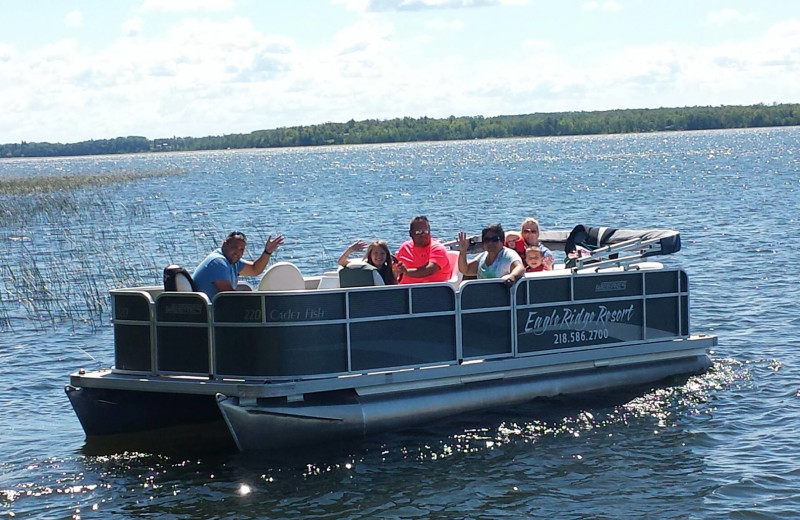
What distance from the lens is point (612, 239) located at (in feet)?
42.9

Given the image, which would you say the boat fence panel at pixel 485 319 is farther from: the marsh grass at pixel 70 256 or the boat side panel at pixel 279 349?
the marsh grass at pixel 70 256

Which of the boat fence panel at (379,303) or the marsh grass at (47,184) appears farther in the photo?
the marsh grass at (47,184)

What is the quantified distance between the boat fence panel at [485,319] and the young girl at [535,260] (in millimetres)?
1188

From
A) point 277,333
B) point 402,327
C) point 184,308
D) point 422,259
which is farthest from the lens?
point 422,259

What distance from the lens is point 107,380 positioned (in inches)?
397

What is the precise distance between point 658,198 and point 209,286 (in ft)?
118

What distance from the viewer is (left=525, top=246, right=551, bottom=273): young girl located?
38.5ft

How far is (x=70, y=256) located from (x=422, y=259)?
16.1m

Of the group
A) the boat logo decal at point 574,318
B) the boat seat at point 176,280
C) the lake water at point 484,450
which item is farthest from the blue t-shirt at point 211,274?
the boat logo decal at point 574,318

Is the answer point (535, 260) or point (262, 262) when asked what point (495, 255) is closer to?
point (535, 260)

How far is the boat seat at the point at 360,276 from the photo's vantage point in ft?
34.1

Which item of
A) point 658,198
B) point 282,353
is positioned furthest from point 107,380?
point 658,198

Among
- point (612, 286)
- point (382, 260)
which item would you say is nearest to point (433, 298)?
point (382, 260)

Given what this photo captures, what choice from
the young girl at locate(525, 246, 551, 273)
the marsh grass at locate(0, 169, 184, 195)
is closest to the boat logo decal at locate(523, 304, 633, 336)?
the young girl at locate(525, 246, 551, 273)
